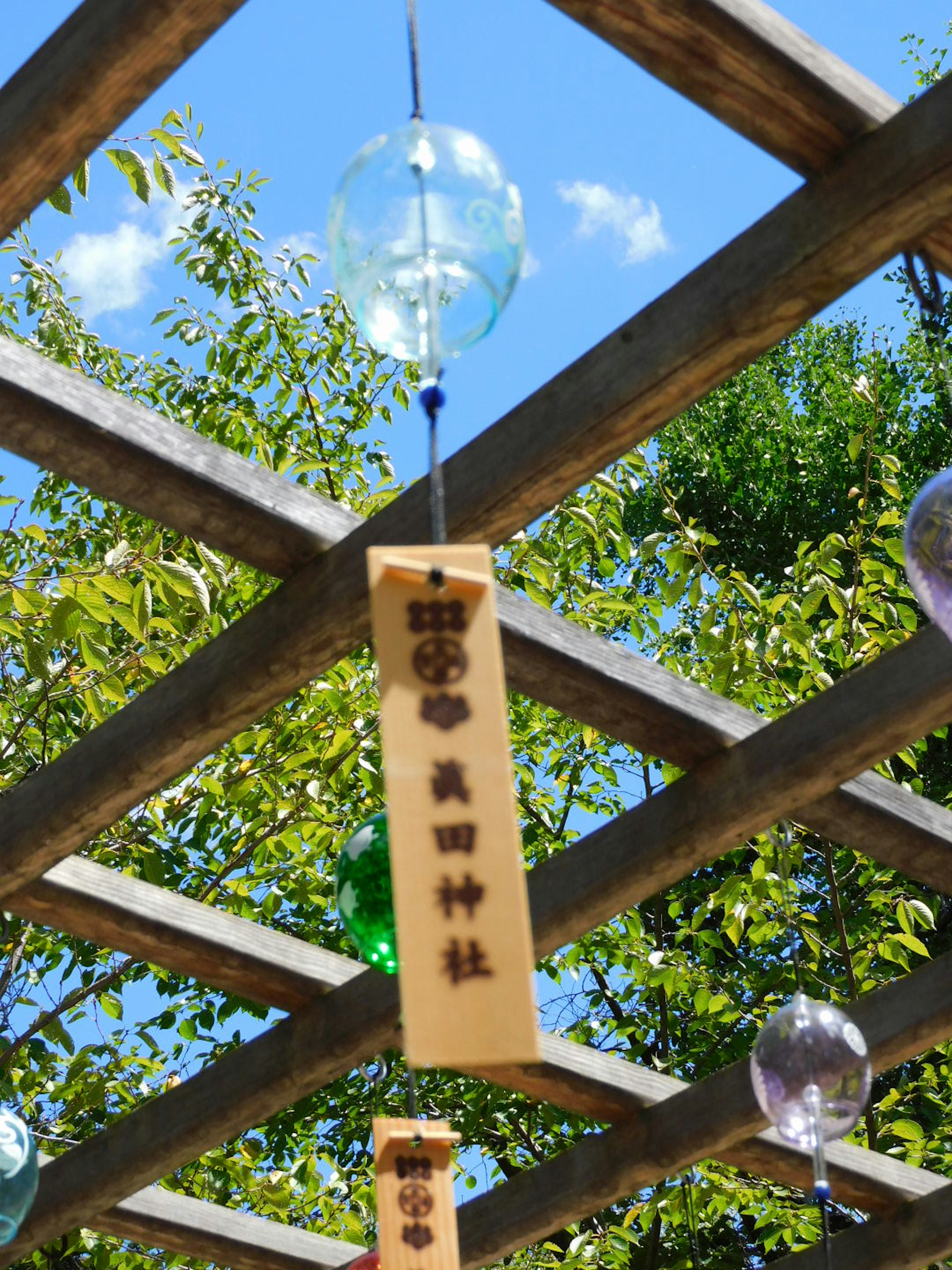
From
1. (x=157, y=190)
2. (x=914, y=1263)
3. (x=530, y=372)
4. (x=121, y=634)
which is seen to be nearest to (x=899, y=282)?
(x=157, y=190)

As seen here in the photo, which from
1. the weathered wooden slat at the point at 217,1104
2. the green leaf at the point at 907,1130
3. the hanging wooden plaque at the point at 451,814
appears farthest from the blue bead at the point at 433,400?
the green leaf at the point at 907,1130

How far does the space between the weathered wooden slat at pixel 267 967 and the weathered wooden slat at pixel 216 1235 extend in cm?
75

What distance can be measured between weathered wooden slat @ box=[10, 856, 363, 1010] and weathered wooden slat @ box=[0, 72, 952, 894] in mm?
320

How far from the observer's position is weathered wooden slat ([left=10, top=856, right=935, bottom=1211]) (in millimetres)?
3426

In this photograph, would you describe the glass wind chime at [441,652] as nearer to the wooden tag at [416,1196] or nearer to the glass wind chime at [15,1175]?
the wooden tag at [416,1196]

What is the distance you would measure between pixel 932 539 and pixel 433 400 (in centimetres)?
88

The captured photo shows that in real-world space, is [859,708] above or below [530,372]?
below

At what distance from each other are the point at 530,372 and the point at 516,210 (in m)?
0.87

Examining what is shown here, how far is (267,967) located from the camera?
3631 millimetres

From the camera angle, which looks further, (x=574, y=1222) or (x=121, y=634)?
(x=121, y=634)

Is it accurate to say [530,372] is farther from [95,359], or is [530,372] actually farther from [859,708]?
[95,359]

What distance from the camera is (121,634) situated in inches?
263

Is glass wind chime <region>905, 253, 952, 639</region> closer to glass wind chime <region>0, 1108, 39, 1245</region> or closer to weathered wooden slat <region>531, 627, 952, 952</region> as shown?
weathered wooden slat <region>531, 627, 952, 952</region>

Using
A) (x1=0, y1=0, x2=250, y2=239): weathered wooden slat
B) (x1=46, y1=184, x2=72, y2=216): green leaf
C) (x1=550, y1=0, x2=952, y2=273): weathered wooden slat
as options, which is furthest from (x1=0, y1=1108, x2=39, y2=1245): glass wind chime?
(x1=550, y1=0, x2=952, y2=273): weathered wooden slat
